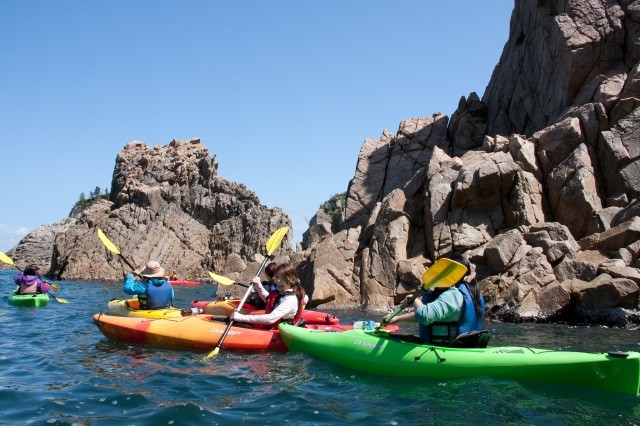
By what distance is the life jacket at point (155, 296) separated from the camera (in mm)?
10727

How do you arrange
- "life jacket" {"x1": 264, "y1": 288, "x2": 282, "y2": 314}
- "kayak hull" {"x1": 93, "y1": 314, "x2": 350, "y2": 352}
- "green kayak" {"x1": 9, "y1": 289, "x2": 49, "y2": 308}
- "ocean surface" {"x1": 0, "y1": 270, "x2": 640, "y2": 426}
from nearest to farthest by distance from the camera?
"ocean surface" {"x1": 0, "y1": 270, "x2": 640, "y2": 426}, "kayak hull" {"x1": 93, "y1": 314, "x2": 350, "y2": 352}, "life jacket" {"x1": 264, "y1": 288, "x2": 282, "y2": 314}, "green kayak" {"x1": 9, "y1": 289, "x2": 49, "y2": 308}

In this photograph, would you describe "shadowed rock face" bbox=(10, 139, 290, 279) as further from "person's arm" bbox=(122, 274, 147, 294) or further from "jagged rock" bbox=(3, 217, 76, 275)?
"person's arm" bbox=(122, 274, 147, 294)

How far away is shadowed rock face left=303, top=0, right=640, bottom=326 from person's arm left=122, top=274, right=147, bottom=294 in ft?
26.8

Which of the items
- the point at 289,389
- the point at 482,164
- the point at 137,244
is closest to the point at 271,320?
the point at 289,389

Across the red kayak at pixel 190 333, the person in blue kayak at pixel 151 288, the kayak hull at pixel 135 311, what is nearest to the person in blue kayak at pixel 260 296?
the red kayak at pixel 190 333

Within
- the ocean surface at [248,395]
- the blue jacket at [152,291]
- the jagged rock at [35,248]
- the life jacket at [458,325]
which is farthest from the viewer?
the jagged rock at [35,248]

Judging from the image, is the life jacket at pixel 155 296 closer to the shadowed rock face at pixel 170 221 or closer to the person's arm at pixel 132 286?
the person's arm at pixel 132 286

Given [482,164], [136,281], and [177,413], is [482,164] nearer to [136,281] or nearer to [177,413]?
[136,281]

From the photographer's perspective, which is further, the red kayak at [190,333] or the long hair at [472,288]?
the red kayak at [190,333]

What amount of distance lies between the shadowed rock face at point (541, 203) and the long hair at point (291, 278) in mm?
6842

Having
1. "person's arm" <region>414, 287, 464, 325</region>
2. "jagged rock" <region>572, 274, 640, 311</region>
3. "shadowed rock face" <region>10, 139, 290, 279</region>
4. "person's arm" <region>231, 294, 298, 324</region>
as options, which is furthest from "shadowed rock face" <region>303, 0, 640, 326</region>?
"shadowed rock face" <region>10, 139, 290, 279</region>

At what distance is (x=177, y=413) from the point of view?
224 inches

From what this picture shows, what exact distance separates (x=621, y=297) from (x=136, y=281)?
10.8 m

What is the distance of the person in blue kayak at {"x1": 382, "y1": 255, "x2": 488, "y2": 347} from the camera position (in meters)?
6.81
